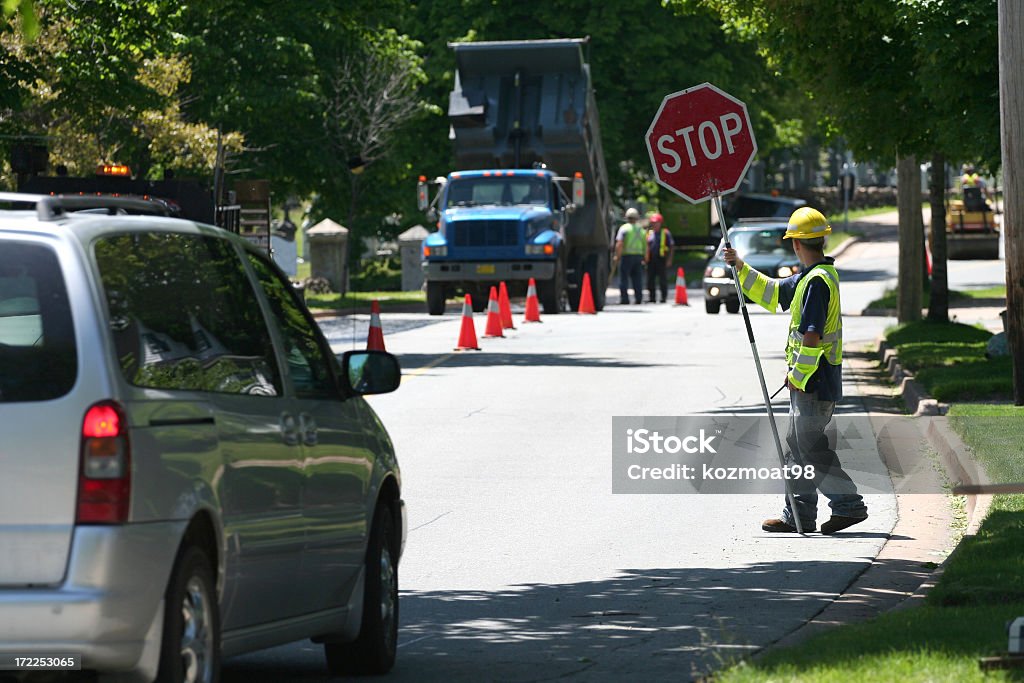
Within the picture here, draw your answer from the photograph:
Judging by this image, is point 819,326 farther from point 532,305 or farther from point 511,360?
point 532,305

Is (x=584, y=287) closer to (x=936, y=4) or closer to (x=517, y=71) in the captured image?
(x=517, y=71)

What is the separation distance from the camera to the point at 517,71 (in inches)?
1406

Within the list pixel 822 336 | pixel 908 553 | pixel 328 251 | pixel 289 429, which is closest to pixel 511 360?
pixel 822 336

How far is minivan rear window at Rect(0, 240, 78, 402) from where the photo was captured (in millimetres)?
5645

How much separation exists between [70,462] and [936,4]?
1397 cm

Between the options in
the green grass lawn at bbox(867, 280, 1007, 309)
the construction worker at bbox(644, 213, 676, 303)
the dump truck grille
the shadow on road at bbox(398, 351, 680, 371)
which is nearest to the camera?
the shadow on road at bbox(398, 351, 680, 371)

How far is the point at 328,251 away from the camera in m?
51.4

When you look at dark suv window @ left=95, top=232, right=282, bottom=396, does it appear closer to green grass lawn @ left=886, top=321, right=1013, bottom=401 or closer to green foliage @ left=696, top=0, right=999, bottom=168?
green grass lawn @ left=886, top=321, right=1013, bottom=401

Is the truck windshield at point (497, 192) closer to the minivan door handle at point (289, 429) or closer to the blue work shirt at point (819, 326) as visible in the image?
the blue work shirt at point (819, 326)

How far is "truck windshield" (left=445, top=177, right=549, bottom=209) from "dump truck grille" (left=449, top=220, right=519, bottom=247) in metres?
0.69

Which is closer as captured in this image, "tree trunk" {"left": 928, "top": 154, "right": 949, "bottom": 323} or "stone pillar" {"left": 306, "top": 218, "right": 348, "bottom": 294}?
"tree trunk" {"left": 928, "top": 154, "right": 949, "bottom": 323}

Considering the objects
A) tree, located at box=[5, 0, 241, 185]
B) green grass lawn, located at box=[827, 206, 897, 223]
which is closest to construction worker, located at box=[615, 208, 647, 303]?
tree, located at box=[5, 0, 241, 185]

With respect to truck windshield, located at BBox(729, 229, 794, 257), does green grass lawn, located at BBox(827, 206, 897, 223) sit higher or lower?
lower

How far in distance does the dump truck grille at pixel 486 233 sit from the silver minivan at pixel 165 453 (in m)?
27.8
